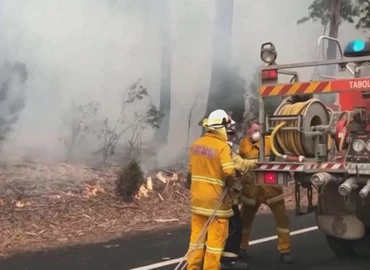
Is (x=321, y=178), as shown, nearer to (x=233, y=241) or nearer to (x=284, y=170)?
(x=284, y=170)

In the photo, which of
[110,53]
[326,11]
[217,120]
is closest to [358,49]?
[217,120]

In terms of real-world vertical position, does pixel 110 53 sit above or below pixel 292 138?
above

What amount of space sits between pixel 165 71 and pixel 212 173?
5.57 metres

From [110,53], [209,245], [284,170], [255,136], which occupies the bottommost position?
[209,245]

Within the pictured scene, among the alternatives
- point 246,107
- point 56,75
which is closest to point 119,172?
point 56,75

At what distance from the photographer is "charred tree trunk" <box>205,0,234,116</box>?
11.1 metres

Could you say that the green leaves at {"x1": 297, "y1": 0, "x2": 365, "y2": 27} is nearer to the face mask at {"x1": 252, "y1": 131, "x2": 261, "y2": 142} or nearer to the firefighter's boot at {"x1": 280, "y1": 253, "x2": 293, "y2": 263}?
the face mask at {"x1": 252, "y1": 131, "x2": 261, "y2": 142}

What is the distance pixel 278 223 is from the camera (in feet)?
19.7

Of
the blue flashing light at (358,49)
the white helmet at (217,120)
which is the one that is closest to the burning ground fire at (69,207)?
A: the white helmet at (217,120)

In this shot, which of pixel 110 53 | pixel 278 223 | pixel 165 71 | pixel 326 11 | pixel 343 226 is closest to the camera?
pixel 343 226

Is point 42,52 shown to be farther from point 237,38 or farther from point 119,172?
point 237,38

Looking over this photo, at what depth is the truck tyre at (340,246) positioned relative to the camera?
6.03m

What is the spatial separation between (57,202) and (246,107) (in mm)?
4461

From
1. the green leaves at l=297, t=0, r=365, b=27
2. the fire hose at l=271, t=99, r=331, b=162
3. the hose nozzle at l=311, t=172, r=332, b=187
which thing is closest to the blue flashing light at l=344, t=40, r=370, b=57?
the fire hose at l=271, t=99, r=331, b=162
